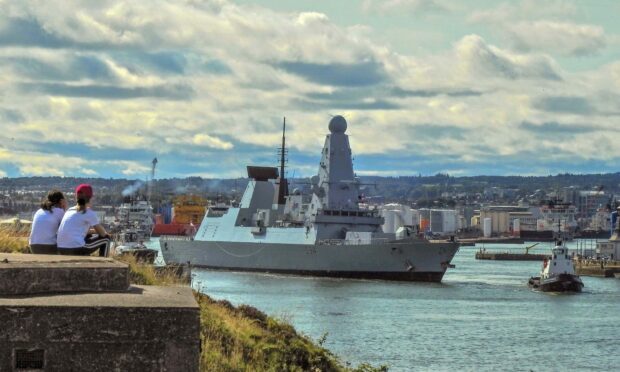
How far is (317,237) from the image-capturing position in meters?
61.8

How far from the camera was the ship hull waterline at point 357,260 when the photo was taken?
191 ft

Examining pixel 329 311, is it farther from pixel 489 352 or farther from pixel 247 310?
pixel 247 310

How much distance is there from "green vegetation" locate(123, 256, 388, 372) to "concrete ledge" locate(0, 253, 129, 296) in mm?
2341

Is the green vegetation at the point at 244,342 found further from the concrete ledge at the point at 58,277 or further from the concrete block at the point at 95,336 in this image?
the concrete block at the point at 95,336

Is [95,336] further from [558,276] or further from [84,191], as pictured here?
[558,276]

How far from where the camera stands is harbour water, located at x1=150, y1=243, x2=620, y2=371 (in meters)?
25.9

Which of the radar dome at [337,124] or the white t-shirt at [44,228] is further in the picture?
the radar dome at [337,124]

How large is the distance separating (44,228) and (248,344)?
2.86 metres

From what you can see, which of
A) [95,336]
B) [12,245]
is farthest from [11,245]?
[95,336]

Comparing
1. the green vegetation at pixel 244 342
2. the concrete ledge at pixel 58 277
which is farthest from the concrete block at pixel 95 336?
the green vegetation at pixel 244 342

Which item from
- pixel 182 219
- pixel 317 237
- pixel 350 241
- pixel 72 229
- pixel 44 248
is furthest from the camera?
pixel 182 219

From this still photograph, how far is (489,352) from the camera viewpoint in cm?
2727

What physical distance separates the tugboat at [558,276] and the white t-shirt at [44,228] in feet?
151

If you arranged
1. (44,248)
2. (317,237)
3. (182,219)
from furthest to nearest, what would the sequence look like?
(182,219) < (317,237) < (44,248)
